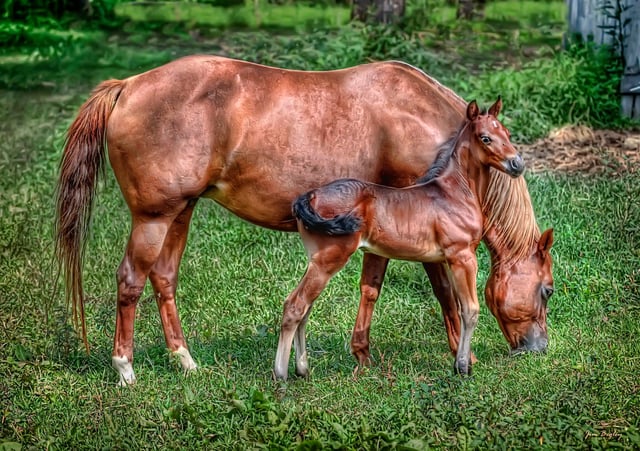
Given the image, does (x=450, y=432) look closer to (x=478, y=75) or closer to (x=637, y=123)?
(x=637, y=123)

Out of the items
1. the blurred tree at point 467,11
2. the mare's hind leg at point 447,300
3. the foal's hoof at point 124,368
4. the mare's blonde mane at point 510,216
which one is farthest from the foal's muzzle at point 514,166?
the blurred tree at point 467,11

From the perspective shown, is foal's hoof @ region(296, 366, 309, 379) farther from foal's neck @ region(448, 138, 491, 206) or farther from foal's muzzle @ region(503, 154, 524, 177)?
foal's muzzle @ region(503, 154, 524, 177)

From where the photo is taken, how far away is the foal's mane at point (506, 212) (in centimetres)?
594

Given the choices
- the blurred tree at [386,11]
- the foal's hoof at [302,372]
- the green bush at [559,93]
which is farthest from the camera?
the blurred tree at [386,11]

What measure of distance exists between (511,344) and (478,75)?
6.06m

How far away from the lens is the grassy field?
5.30m

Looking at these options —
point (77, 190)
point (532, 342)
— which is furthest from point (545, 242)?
point (77, 190)

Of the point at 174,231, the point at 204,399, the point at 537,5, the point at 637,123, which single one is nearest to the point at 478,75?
the point at 637,123

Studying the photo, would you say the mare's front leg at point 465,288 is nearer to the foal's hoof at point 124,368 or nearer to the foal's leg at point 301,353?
the foal's leg at point 301,353

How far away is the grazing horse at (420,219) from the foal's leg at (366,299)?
498 mm

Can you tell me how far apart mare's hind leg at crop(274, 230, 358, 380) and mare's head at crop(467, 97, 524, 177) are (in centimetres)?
85

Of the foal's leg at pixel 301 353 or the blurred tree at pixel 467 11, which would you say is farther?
the blurred tree at pixel 467 11

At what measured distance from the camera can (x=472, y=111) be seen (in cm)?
570

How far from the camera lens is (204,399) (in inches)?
223
